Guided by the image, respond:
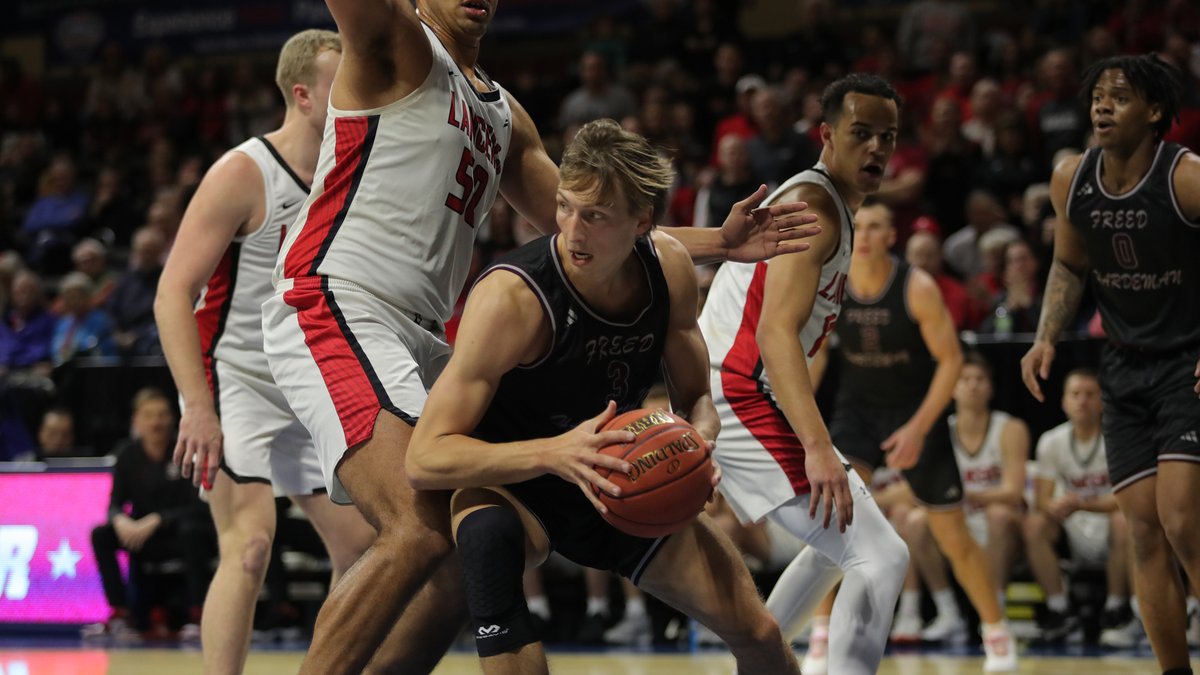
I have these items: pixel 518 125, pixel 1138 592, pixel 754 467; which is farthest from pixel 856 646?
pixel 518 125

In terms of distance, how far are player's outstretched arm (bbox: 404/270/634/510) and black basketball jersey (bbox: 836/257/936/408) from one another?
4382 millimetres

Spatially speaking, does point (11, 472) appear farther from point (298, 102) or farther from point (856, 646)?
point (856, 646)

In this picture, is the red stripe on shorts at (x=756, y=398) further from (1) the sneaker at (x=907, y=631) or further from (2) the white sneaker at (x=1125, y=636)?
(2) the white sneaker at (x=1125, y=636)

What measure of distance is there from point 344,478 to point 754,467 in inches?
62.8

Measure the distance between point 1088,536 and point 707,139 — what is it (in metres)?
5.46

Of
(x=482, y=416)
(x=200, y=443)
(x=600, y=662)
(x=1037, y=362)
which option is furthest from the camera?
(x=600, y=662)

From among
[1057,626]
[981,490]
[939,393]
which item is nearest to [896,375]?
[939,393]

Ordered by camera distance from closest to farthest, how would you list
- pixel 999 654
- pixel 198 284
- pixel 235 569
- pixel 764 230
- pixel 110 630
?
pixel 764 230
pixel 198 284
pixel 235 569
pixel 999 654
pixel 110 630

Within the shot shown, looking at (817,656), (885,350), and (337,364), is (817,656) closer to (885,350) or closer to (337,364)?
(885,350)

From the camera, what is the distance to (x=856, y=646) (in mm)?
4281

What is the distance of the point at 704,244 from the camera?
407cm

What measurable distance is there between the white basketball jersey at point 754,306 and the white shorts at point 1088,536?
3823mm

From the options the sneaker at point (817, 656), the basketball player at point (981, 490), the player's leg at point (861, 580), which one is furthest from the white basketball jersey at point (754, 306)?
the basketball player at point (981, 490)

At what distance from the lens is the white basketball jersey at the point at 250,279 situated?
4652mm
